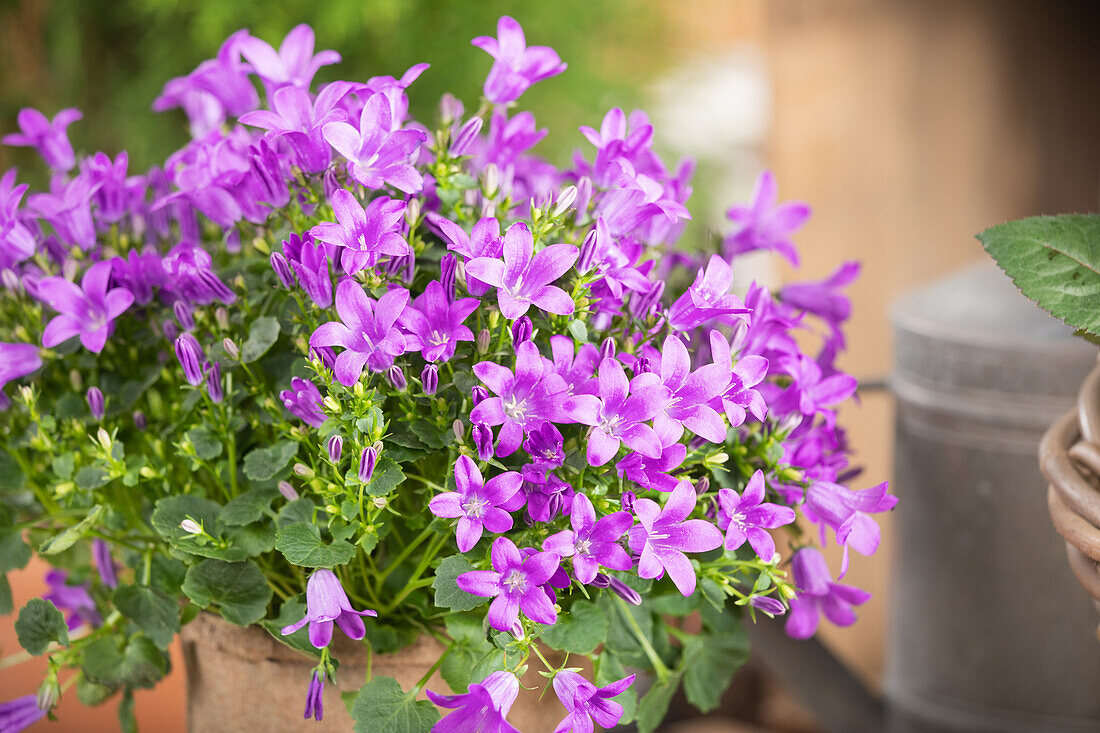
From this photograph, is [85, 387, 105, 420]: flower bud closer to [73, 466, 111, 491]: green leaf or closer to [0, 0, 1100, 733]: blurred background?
[73, 466, 111, 491]: green leaf

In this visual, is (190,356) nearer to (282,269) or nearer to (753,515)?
(282,269)

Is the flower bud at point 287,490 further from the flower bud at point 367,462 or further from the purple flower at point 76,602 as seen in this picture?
the purple flower at point 76,602

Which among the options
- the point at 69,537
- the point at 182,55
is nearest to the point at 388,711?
the point at 69,537

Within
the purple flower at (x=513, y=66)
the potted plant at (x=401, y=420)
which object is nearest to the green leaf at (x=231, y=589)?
the potted plant at (x=401, y=420)

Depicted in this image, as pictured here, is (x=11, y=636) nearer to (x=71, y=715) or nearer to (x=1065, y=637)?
(x=71, y=715)

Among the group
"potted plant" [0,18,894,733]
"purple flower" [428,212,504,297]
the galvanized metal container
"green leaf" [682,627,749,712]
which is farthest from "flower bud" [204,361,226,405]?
the galvanized metal container
